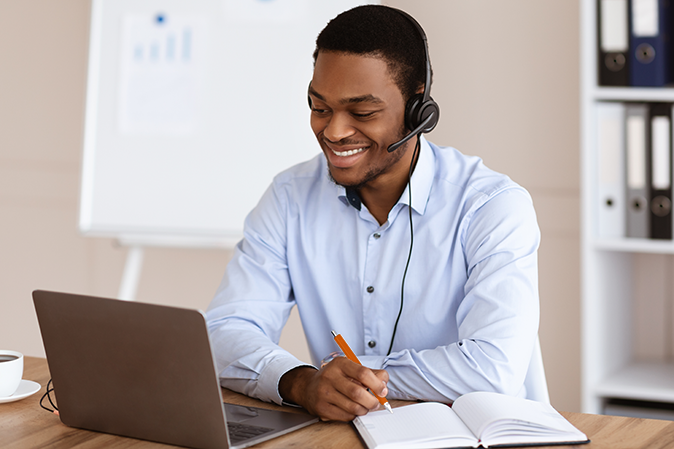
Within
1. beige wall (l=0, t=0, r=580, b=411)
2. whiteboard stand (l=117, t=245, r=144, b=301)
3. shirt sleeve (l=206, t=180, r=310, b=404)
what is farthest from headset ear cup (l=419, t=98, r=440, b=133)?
whiteboard stand (l=117, t=245, r=144, b=301)

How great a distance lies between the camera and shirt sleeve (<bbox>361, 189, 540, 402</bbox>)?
114 cm

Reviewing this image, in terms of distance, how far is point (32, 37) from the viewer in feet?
9.39

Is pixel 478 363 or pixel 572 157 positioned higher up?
pixel 572 157

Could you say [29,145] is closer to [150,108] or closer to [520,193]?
[150,108]

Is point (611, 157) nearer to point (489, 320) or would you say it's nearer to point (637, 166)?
point (637, 166)

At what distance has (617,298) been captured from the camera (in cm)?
208

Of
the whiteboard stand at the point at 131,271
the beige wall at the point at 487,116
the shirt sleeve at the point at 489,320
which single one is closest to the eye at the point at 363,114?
the shirt sleeve at the point at 489,320

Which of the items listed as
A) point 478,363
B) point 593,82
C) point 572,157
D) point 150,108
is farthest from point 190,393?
point 572,157

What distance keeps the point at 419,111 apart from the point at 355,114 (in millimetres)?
123

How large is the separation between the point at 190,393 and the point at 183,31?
1681 mm

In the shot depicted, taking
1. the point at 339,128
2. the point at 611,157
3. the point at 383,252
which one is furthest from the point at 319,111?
the point at 611,157

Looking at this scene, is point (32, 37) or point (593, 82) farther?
point (32, 37)

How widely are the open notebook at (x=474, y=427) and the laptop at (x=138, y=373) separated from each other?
0.12 metres

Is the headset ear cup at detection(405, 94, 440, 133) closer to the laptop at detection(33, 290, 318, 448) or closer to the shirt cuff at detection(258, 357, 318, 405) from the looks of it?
the shirt cuff at detection(258, 357, 318, 405)
